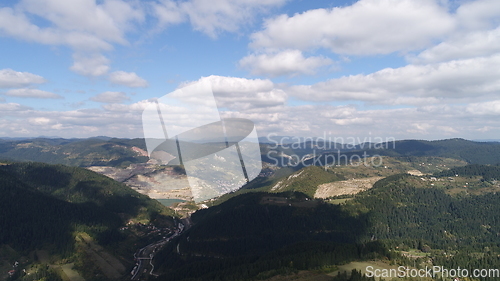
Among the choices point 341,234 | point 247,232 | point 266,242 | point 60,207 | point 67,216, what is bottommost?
point 266,242

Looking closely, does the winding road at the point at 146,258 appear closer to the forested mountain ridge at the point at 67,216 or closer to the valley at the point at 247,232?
the valley at the point at 247,232

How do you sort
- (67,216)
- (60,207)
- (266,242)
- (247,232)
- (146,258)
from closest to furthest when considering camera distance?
(266,242) < (146,258) < (247,232) < (67,216) < (60,207)

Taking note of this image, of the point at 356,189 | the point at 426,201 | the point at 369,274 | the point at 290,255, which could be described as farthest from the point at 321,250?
the point at 356,189

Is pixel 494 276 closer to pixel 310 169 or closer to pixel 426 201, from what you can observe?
pixel 426 201

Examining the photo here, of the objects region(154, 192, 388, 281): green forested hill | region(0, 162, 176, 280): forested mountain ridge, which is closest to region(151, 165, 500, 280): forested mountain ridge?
region(154, 192, 388, 281): green forested hill

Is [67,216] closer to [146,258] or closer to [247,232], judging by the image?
[146,258]

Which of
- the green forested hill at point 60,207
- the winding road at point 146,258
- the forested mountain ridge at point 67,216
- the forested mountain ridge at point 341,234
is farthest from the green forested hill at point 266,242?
the green forested hill at point 60,207

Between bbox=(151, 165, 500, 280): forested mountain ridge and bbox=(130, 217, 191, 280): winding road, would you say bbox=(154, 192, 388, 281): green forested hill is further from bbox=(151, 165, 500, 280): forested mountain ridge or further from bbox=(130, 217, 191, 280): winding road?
bbox=(130, 217, 191, 280): winding road

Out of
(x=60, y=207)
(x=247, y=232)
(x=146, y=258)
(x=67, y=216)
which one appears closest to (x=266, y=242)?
(x=247, y=232)

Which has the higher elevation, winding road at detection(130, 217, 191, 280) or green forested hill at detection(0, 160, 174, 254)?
green forested hill at detection(0, 160, 174, 254)
